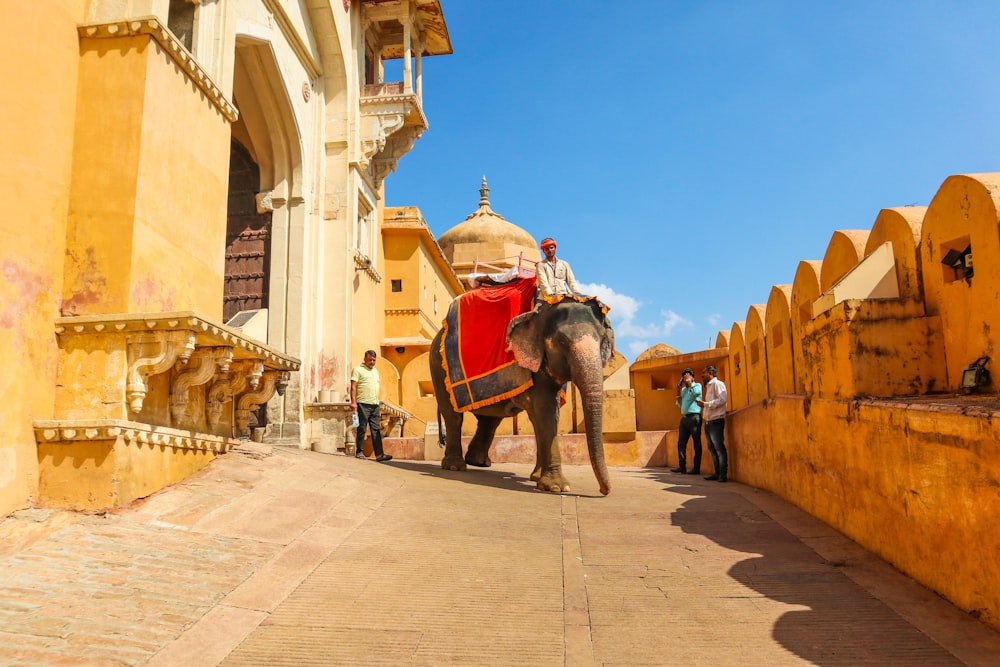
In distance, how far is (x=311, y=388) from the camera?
1348 centimetres

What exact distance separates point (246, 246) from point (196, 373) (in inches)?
289

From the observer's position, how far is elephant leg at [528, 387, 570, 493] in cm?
873

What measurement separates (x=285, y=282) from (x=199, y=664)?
32.8 feet

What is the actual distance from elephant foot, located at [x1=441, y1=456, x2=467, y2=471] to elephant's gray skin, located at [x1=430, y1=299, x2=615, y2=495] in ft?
3.00

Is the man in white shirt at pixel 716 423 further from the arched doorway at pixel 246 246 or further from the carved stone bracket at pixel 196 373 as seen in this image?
the arched doorway at pixel 246 246

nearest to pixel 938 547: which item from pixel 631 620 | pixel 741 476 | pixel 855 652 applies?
pixel 855 652

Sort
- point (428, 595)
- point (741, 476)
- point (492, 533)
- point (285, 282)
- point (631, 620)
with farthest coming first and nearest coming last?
point (285, 282)
point (741, 476)
point (492, 533)
point (428, 595)
point (631, 620)

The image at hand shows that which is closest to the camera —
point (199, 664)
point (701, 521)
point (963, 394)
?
point (199, 664)

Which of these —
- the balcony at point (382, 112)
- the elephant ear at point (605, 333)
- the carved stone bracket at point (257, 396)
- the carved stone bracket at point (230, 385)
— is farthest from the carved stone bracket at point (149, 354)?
the balcony at point (382, 112)

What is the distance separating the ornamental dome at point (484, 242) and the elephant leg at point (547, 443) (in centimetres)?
2055

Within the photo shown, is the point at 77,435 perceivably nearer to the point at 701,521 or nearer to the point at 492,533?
the point at 492,533

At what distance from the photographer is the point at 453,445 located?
10.6 m

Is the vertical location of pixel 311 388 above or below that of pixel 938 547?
above

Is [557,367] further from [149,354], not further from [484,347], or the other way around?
[149,354]
